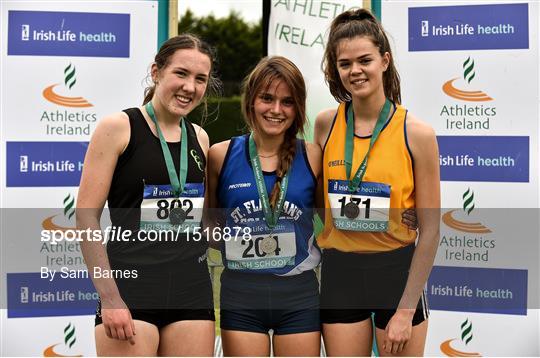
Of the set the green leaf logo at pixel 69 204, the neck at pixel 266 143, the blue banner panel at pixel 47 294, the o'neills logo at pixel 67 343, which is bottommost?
the o'neills logo at pixel 67 343

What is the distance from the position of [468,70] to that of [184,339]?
2.48m

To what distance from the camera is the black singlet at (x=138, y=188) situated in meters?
2.47

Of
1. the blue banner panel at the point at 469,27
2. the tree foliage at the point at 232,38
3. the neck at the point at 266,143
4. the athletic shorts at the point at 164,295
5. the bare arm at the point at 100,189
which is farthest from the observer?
the tree foliage at the point at 232,38

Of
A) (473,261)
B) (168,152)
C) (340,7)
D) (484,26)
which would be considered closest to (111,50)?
(340,7)

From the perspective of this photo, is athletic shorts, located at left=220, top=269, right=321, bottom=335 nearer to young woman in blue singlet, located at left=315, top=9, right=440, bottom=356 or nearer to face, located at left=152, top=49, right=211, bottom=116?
young woman in blue singlet, located at left=315, top=9, right=440, bottom=356

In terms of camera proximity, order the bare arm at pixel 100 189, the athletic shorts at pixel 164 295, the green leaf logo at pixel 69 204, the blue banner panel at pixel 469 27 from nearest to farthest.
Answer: the bare arm at pixel 100 189
the athletic shorts at pixel 164 295
the blue banner panel at pixel 469 27
the green leaf logo at pixel 69 204

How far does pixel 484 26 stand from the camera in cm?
405

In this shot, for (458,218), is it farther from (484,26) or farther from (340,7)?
(340,7)

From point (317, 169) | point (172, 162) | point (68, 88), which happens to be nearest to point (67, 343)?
point (68, 88)

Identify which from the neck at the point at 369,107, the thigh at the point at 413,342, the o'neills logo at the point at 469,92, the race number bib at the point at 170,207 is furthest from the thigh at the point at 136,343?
the o'neills logo at the point at 469,92

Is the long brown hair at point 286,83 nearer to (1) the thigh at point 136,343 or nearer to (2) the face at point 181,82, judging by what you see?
(2) the face at point 181,82

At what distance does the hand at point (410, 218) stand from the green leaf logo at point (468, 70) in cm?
175

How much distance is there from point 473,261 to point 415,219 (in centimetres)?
170

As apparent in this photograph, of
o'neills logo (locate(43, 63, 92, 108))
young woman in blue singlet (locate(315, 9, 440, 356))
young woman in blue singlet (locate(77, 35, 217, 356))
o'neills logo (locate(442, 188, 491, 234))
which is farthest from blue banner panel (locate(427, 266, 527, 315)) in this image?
Answer: o'neills logo (locate(43, 63, 92, 108))
